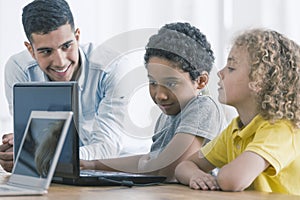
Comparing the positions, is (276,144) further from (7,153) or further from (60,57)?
(60,57)

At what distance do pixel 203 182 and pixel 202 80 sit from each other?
30 centimetres

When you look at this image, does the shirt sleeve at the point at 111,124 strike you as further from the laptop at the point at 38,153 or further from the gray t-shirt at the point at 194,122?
the laptop at the point at 38,153

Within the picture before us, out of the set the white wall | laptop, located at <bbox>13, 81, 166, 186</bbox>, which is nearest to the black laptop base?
laptop, located at <bbox>13, 81, 166, 186</bbox>

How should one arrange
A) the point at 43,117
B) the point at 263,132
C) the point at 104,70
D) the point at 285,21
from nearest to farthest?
the point at 43,117 → the point at 263,132 → the point at 104,70 → the point at 285,21

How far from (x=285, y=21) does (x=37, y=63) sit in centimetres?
113

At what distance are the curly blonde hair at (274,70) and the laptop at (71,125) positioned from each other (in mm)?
301

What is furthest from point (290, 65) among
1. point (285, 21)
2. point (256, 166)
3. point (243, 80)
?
point (285, 21)

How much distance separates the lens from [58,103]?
54.6 inches

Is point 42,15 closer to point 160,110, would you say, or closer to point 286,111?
point 160,110

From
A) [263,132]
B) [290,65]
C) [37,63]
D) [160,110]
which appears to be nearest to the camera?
[263,132]

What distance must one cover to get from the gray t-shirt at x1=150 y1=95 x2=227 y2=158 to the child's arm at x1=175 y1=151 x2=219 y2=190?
0.06 m

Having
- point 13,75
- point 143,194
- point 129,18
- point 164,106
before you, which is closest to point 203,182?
point 143,194

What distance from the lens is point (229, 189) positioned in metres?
1.37

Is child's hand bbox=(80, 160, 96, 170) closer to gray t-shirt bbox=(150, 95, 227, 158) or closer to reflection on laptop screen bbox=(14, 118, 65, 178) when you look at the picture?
gray t-shirt bbox=(150, 95, 227, 158)
